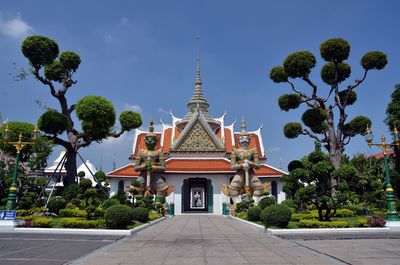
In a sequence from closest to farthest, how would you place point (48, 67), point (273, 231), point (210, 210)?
point (273, 231)
point (48, 67)
point (210, 210)

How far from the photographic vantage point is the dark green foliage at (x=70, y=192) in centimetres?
1902

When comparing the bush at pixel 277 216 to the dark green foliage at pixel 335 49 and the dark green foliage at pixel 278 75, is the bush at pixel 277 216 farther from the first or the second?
the dark green foliage at pixel 335 49

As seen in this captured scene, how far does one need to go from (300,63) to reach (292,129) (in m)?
4.60

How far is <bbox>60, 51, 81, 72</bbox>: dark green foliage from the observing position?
871 inches

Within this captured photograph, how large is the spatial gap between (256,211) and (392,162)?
20217 millimetres

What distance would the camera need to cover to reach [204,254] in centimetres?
724

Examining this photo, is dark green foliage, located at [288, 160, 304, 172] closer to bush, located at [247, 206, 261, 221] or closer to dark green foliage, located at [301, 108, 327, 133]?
dark green foliage, located at [301, 108, 327, 133]

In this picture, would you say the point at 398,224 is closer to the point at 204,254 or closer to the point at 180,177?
the point at 204,254

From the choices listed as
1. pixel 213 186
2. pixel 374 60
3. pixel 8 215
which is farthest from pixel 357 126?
pixel 8 215

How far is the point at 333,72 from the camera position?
23.7 metres

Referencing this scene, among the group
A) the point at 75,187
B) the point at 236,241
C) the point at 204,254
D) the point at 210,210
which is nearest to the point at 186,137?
the point at 210,210

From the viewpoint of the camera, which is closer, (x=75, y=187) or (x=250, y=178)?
(x=75, y=187)

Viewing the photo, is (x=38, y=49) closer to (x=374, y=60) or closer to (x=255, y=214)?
(x=255, y=214)

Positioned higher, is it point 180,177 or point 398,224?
point 180,177
